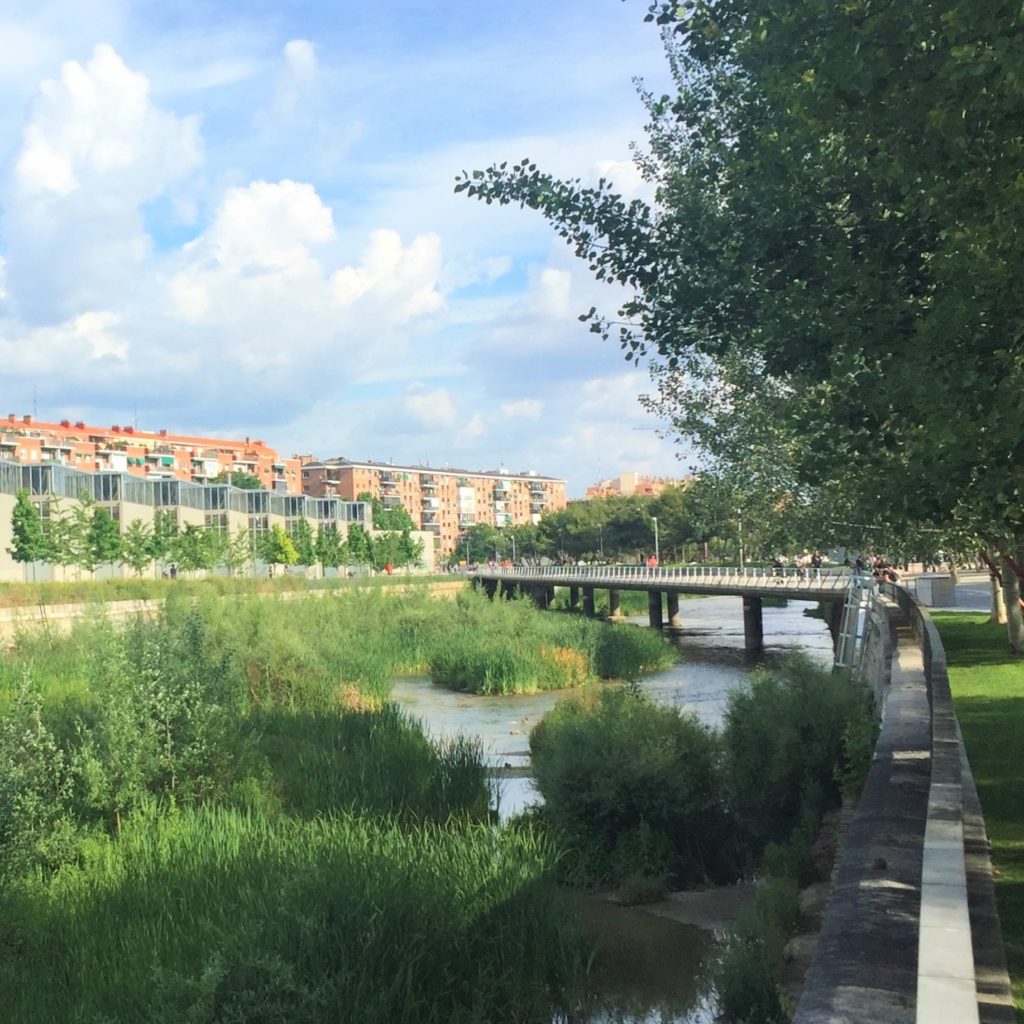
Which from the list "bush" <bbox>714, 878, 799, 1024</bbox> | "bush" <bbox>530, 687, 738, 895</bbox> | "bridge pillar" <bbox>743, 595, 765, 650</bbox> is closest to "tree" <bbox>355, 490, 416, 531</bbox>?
"bridge pillar" <bbox>743, 595, 765, 650</bbox>

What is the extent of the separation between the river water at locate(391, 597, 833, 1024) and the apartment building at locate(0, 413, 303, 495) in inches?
3029

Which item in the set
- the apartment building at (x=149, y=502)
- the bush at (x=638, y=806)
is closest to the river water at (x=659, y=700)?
the bush at (x=638, y=806)

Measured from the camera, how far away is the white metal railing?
46.2m

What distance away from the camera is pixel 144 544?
7344 centimetres

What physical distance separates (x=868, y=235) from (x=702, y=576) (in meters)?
52.1

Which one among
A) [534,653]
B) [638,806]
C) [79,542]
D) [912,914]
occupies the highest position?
[79,542]

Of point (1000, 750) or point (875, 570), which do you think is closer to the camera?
point (1000, 750)

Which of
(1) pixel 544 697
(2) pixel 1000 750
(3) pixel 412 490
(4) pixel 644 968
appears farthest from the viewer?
(3) pixel 412 490

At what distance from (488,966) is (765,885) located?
2492 millimetres

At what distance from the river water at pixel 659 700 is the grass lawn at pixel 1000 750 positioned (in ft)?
8.62

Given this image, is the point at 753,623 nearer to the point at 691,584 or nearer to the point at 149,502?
the point at 691,584

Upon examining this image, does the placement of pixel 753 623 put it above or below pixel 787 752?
below

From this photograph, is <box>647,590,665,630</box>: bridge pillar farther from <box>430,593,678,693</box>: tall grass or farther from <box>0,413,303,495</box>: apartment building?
<box>0,413,303,495</box>: apartment building

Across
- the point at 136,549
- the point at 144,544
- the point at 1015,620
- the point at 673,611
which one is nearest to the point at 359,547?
the point at 144,544
